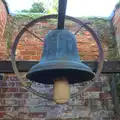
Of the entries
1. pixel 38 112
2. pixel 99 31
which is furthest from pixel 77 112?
pixel 99 31

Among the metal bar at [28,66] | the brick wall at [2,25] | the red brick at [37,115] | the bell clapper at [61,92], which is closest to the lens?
the bell clapper at [61,92]

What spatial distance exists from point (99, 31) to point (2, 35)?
1035 millimetres

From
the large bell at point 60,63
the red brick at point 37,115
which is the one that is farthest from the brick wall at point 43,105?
the large bell at point 60,63

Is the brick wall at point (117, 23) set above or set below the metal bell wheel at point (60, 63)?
above

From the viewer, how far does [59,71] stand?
1256 mm

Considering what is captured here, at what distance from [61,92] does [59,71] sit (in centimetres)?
12

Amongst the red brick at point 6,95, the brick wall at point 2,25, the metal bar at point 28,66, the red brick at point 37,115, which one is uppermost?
the brick wall at point 2,25

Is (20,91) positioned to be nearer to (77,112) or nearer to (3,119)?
(3,119)

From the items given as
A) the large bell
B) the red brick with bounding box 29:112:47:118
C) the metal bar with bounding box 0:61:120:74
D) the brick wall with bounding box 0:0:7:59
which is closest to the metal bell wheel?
the large bell

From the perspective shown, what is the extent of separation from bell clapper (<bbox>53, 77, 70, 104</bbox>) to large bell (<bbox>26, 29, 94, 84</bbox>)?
42 mm

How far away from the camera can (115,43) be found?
101 inches

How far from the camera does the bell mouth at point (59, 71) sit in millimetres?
1209

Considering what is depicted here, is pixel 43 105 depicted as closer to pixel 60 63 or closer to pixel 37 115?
pixel 37 115

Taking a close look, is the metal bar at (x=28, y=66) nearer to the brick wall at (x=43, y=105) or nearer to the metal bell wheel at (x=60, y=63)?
the metal bell wheel at (x=60, y=63)
